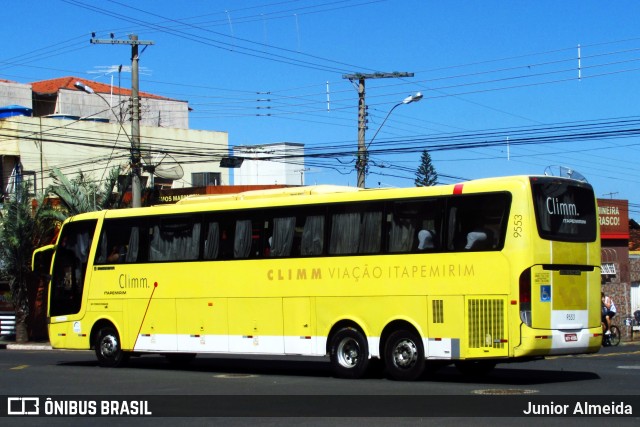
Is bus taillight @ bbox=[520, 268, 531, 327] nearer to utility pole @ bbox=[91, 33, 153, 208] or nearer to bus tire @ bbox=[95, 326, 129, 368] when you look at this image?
bus tire @ bbox=[95, 326, 129, 368]

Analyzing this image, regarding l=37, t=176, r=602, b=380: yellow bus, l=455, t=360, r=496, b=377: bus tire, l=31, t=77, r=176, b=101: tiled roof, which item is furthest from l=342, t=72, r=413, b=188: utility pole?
l=31, t=77, r=176, b=101: tiled roof

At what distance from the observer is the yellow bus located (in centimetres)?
1642

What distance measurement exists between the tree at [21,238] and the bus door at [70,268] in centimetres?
1203

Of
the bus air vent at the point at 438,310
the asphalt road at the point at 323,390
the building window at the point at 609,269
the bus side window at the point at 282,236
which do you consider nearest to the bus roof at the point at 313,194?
the bus side window at the point at 282,236

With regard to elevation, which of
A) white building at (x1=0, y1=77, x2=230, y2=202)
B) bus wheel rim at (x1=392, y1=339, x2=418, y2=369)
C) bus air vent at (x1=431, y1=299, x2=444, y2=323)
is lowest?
bus wheel rim at (x1=392, y1=339, x2=418, y2=369)

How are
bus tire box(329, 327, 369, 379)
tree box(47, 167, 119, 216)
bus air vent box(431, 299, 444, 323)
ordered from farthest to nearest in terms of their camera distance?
tree box(47, 167, 119, 216)
bus tire box(329, 327, 369, 379)
bus air vent box(431, 299, 444, 323)

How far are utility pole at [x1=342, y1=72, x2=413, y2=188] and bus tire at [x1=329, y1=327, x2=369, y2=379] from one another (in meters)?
18.1

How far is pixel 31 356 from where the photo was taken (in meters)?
27.8

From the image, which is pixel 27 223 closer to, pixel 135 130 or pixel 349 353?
pixel 135 130

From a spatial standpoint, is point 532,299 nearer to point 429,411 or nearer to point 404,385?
point 404,385

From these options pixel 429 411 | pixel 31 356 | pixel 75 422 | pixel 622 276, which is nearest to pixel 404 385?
pixel 429 411

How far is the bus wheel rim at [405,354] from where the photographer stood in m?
17.4

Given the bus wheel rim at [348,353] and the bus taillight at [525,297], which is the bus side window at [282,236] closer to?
the bus wheel rim at [348,353]

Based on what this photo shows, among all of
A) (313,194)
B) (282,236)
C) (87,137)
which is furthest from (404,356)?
(87,137)
